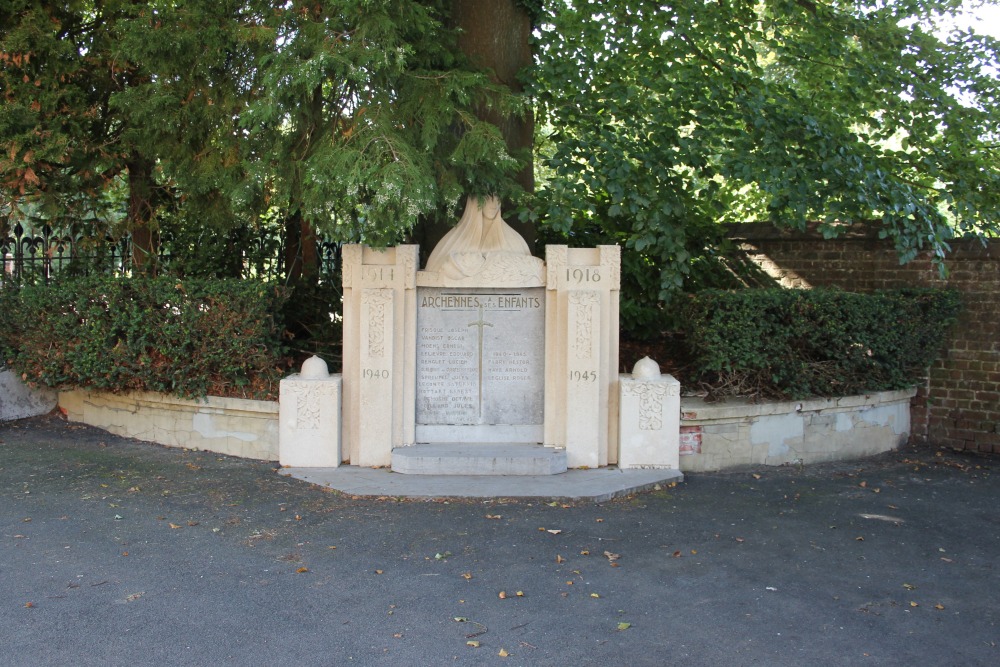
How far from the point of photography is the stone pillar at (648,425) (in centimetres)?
715

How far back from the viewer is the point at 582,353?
7.13m

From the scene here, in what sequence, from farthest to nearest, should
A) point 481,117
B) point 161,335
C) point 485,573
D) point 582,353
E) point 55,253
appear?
point 55,253 → point 481,117 → point 161,335 → point 582,353 → point 485,573

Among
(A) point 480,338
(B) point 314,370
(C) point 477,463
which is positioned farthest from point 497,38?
(C) point 477,463

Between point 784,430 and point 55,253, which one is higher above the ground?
point 55,253

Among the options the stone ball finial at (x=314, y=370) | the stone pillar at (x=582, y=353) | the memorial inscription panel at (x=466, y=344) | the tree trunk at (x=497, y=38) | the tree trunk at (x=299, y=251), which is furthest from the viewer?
the tree trunk at (x=299, y=251)

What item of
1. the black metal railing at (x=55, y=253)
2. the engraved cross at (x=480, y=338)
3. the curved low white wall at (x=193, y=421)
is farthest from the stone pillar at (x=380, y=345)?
the black metal railing at (x=55, y=253)

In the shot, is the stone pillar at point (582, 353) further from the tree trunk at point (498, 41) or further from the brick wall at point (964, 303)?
the brick wall at point (964, 303)

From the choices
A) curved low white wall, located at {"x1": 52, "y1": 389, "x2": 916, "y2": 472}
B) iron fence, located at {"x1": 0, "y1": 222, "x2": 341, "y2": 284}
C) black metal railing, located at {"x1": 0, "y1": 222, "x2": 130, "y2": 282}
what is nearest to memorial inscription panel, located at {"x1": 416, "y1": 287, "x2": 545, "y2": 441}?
curved low white wall, located at {"x1": 52, "y1": 389, "x2": 916, "y2": 472}

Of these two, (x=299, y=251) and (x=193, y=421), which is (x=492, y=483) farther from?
(x=299, y=251)

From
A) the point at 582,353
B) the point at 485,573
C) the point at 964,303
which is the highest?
the point at 964,303

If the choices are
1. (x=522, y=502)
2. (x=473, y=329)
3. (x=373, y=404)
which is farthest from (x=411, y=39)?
(x=522, y=502)

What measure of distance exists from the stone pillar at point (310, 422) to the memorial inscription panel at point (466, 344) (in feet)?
2.37

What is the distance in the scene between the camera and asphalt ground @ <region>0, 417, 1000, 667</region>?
13.3 feet

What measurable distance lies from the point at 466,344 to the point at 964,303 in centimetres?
523
